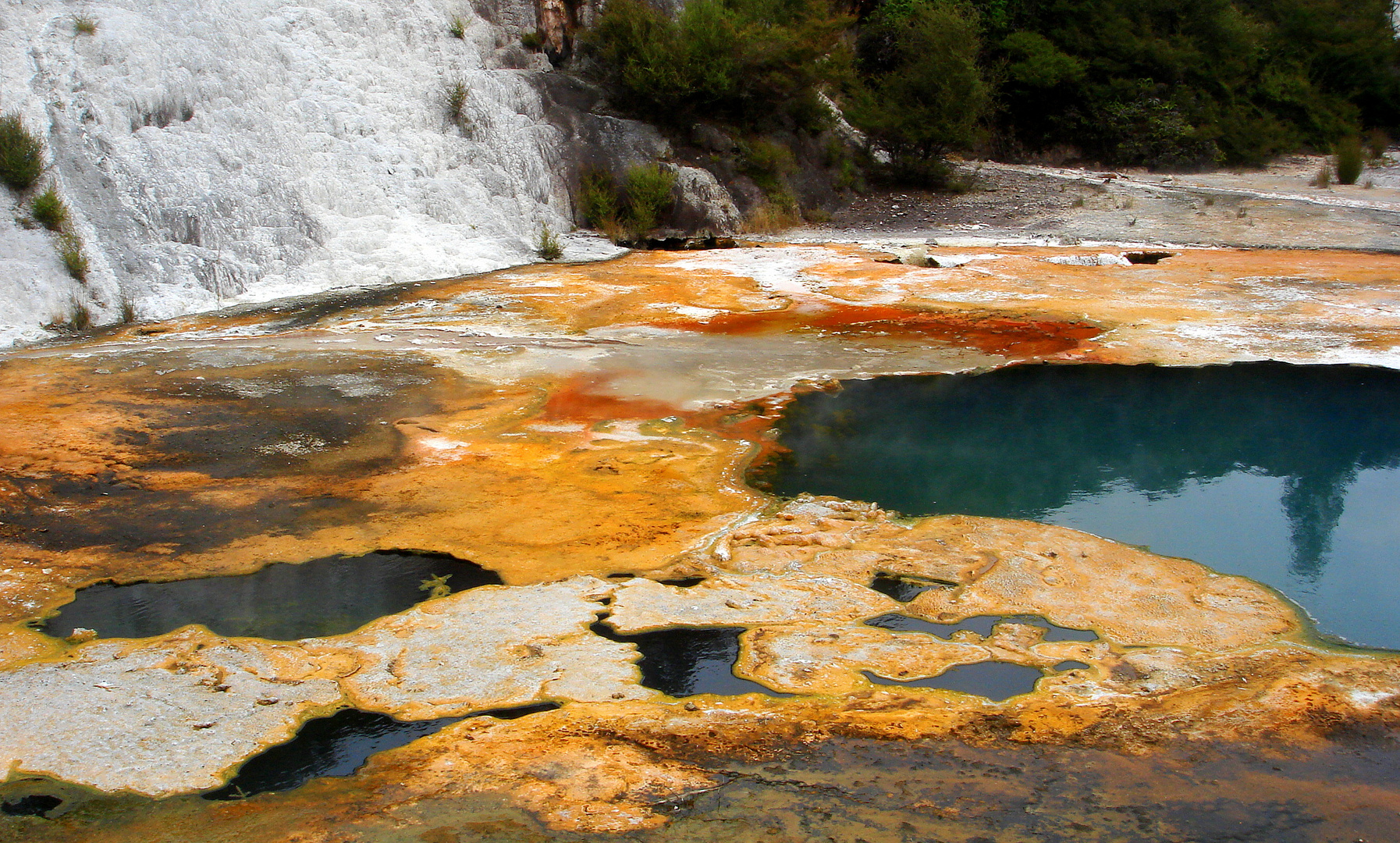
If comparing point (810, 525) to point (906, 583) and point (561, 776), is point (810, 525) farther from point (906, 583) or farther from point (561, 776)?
point (561, 776)

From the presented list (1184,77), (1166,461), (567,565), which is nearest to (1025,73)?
(1184,77)

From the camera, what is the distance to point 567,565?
15.6 feet

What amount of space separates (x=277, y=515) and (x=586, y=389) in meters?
2.62

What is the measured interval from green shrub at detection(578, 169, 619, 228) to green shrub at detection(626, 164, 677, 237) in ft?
0.88

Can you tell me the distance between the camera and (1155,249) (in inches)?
495

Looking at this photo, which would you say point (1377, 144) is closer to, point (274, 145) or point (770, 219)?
point (770, 219)

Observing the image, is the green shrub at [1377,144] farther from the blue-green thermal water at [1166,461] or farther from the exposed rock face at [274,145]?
the exposed rock face at [274,145]

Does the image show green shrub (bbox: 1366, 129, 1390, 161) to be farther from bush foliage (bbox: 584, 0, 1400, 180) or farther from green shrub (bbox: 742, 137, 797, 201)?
green shrub (bbox: 742, 137, 797, 201)

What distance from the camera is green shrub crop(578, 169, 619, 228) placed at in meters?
14.5

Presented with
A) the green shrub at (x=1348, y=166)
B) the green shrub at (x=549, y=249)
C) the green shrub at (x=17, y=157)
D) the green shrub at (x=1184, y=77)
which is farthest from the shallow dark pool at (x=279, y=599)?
the green shrub at (x=1184, y=77)

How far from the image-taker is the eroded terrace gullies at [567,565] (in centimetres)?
345

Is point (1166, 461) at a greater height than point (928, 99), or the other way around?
point (928, 99)

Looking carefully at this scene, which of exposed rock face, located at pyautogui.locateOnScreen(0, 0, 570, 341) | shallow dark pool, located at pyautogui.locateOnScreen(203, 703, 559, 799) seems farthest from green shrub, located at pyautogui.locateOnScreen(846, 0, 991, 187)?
shallow dark pool, located at pyautogui.locateOnScreen(203, 703, 559, 799)

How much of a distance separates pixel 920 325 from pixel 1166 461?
3.12 metres
